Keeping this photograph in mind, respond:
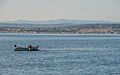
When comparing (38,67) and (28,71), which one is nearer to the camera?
(28,71)

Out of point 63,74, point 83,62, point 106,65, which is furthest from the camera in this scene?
point 83,62

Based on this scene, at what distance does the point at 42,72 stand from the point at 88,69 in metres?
5.77

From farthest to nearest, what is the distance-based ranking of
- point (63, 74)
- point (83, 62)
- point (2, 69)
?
point (83, 62)
point (2, 69)
point (63, 74)

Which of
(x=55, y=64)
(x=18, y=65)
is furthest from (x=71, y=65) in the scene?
(x=18, y=65)

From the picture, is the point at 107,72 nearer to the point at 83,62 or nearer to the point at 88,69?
the point at 88,69

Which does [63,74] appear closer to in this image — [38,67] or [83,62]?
[38,67]

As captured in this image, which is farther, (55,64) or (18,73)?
(55,64)

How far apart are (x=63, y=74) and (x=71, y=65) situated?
8.45 metres

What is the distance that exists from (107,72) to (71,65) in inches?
306

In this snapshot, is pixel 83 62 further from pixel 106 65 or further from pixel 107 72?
pixel 107 72

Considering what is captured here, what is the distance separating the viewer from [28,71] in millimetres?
47281

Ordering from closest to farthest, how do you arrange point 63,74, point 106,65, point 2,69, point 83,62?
point 63,74 < point 2,69 < point 106,65 < point 83,62

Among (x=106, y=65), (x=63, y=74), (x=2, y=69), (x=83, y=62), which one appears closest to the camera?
(x=63, y=74)

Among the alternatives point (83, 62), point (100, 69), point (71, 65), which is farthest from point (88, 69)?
point (83, 62)
